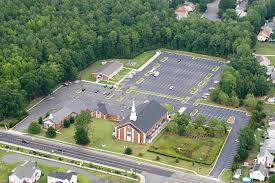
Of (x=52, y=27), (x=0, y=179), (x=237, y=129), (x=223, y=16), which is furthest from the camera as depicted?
(x=223, y=16)

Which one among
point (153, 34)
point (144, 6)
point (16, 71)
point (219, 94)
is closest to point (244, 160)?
point (219, 94)

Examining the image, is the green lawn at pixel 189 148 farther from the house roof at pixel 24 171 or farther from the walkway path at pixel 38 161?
the house roof at pixel 24 171

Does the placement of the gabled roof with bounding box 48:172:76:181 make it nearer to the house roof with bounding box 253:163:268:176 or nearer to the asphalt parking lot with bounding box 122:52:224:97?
the house roof with bounding box 253:163:268:176

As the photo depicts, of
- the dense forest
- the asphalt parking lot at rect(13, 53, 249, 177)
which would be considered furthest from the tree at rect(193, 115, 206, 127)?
the dense forest

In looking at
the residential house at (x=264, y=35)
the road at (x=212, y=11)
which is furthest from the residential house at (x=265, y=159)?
the road at (x=212, y=11)

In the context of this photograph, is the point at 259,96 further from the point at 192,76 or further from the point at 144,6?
the point at 144,6

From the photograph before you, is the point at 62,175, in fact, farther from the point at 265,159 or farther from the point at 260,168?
the point at 265,159

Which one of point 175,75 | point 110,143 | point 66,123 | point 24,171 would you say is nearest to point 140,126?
point 110,143
